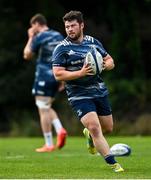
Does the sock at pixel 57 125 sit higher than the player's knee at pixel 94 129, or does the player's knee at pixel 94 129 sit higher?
the player's knee at pixel 94 129

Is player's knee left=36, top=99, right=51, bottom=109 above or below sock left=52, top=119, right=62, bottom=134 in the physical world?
above

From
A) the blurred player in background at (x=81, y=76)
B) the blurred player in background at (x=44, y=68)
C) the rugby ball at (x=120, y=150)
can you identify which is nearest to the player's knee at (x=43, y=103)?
the blurred player in background at (x=44, y=68)

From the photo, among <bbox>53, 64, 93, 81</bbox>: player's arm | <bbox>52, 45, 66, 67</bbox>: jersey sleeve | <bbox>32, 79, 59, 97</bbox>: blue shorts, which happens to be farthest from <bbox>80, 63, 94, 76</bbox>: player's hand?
<bbox>32, 79, 59, 97</bbox>: blue shorts

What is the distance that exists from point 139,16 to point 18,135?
657 cm

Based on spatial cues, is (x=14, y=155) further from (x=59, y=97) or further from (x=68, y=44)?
(x=59, y=97)

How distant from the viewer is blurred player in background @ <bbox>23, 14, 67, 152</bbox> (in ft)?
52.2

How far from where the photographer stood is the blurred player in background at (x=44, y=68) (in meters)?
15.9

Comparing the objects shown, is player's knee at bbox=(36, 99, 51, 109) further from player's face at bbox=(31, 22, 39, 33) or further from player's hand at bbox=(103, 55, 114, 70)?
player's hand at bbox=(103, 55, 114, 70)

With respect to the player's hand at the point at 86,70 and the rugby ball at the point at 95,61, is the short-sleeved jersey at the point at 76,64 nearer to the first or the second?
the rugby ball at the point at 95,61

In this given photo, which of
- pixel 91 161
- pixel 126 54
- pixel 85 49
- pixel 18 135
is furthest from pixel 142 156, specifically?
pixel 126 54

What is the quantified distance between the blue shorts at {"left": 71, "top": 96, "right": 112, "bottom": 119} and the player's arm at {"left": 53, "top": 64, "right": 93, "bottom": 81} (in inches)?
14.8

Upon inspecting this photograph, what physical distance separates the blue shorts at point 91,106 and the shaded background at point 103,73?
49.1ft

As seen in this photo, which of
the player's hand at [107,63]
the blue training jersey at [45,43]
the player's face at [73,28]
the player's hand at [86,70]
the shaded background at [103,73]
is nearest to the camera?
the player's hand at [86,70]

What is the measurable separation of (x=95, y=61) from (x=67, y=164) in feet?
7.00
